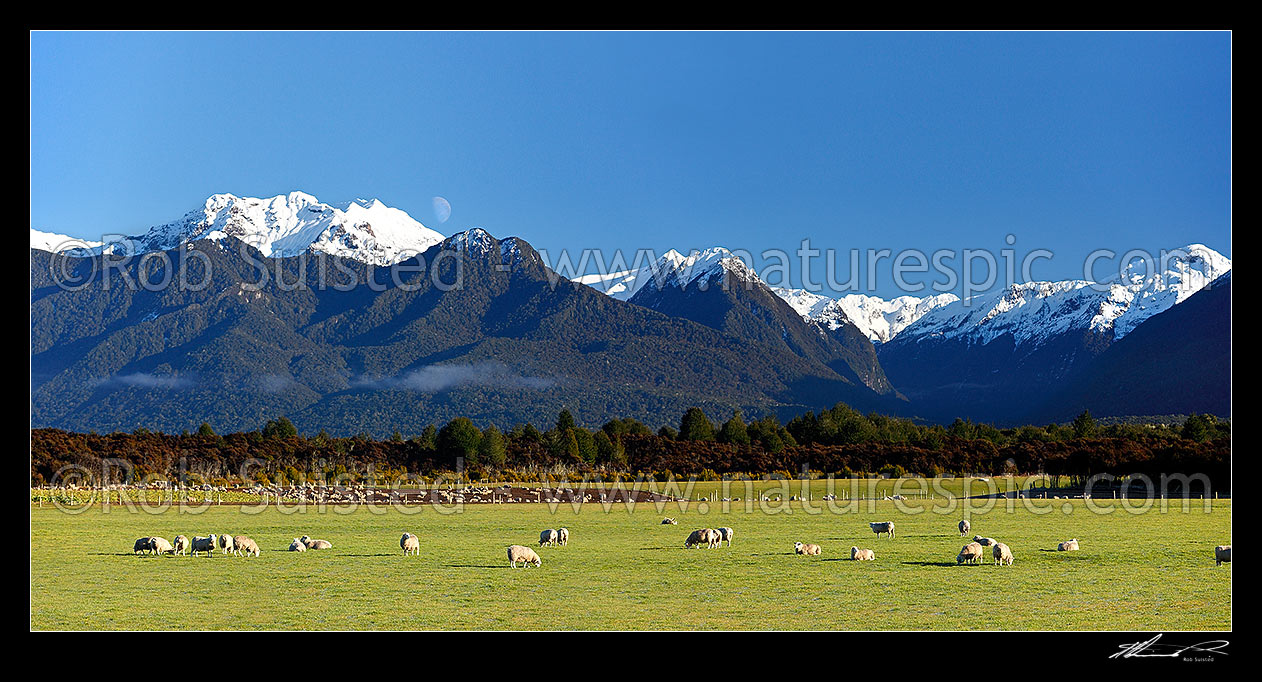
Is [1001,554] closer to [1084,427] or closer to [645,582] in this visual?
[645,582]

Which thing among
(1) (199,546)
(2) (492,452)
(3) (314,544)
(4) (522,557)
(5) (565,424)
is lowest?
(2) (492,452)

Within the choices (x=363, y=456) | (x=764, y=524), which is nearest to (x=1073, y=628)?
(x=764, y=524)

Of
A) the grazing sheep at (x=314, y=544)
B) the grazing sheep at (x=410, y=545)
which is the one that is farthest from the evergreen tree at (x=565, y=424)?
the grazing sheep at (x=410, y=545)

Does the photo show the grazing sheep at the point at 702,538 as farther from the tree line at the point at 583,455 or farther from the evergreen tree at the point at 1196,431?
the evergreen tree at the point at 1196,431

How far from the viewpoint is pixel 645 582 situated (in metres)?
20.0

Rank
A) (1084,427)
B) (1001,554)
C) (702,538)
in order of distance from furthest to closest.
A: (1084,427), (702,538), (1001,554)

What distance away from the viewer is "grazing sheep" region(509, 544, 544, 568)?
74.1 feet

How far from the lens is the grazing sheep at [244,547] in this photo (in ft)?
82.5

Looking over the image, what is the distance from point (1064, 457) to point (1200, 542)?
41797 mm

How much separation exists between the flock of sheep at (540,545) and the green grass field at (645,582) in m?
0.33

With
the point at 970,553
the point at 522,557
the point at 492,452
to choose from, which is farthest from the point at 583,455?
the point at 970,553

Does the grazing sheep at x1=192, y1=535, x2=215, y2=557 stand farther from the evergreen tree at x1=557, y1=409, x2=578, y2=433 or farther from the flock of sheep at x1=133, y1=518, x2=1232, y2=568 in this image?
the evergreen tree at x1=557, y1=409, x2=578, y2=433
